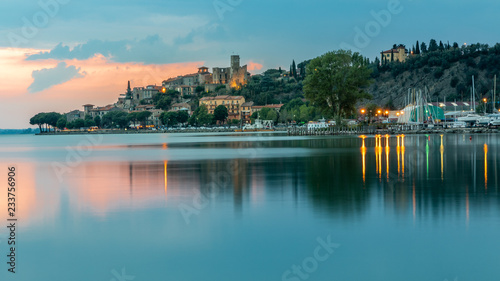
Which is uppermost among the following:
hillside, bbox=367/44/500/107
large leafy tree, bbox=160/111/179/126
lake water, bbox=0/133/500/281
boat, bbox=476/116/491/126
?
hillside, bbox=367/44/500/107

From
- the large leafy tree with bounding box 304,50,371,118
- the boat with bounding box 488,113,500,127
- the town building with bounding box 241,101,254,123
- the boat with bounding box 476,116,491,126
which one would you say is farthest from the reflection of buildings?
the town building with bounding box 241,101,254,123

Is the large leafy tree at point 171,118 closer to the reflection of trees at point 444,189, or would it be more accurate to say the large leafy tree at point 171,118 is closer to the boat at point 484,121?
the boat at point 484,121

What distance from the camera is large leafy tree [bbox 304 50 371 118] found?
8606cm

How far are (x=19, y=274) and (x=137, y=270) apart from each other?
92.6 inches

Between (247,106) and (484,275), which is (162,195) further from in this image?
(247,106)

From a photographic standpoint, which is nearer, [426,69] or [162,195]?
[162,195]

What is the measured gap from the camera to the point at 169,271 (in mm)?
10445

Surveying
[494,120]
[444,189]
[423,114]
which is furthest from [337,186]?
[423,114]

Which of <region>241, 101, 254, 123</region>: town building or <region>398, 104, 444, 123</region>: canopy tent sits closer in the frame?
<region>398, 104, 444, 123</region>: canopy tent

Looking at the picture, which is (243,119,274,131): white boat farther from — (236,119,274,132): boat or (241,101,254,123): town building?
(241,101,254,123): town building

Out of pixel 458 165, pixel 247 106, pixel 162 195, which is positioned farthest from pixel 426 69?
pixel 162 195

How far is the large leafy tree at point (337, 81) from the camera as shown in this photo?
8606 centimetres

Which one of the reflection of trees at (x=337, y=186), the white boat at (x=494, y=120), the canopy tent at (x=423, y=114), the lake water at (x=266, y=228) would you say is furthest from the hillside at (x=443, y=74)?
the lake water at (x=266, y=228)

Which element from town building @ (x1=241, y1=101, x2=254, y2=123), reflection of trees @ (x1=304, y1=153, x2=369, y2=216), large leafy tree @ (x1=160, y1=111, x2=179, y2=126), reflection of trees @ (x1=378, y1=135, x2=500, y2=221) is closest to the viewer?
reflection of trees @ (x1=378, y1=135, x2=500, y2=221)
